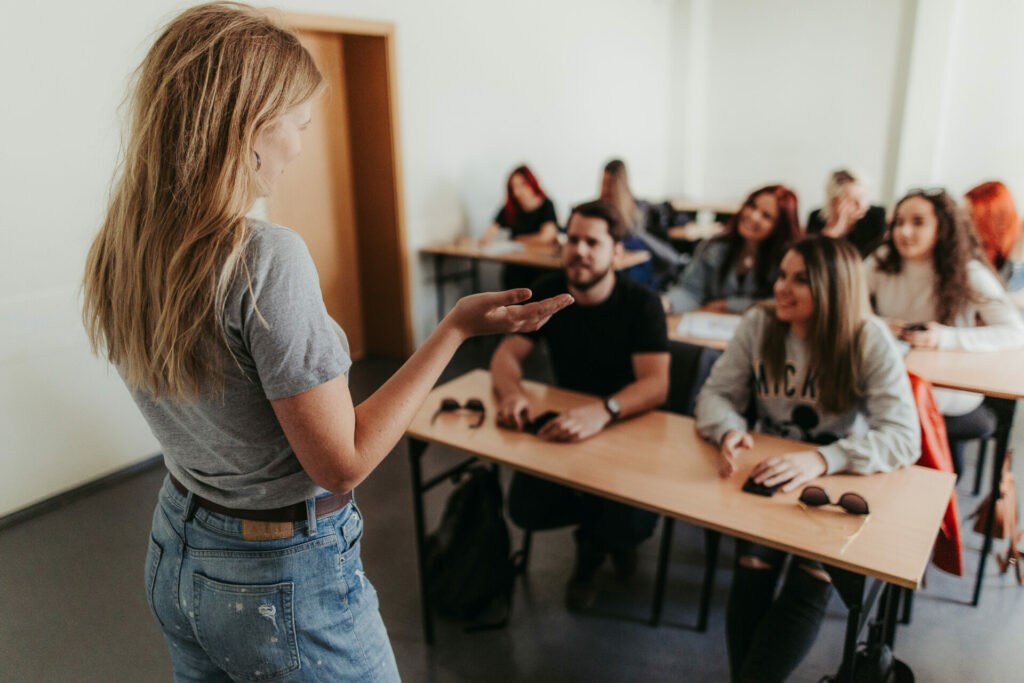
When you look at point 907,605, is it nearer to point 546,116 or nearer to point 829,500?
point 829,500

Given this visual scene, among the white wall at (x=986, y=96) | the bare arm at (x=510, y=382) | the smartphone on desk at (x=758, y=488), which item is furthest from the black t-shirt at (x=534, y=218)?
the white wall at (x=986, y=96)

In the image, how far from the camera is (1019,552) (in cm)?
250

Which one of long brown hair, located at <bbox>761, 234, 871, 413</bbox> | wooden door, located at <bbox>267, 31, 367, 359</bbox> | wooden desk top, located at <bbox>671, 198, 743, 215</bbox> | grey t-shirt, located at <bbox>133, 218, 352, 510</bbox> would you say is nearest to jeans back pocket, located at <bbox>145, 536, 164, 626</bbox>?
grey t-shirt, located at <bbox>133, 218, 352, 510</bbox>

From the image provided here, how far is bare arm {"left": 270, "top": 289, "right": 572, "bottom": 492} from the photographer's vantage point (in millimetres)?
809

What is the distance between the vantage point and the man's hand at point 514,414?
2.06 m

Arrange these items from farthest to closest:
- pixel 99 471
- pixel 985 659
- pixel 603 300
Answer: pixel 99 471 < pixel 603 300 < pixel 985 659

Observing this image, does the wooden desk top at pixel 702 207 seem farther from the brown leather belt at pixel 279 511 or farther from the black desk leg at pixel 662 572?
the brown leather belt at pixel 279 511

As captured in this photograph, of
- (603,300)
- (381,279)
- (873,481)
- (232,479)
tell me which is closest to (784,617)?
(873,481)

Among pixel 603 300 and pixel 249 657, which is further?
pixel 603 300

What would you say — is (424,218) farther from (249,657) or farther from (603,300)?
(249,657)

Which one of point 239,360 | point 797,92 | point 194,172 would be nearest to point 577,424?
point 239,360

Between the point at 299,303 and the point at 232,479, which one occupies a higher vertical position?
the point at 299,303

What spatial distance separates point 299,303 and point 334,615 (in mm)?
447

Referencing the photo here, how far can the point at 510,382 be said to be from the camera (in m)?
2.29
